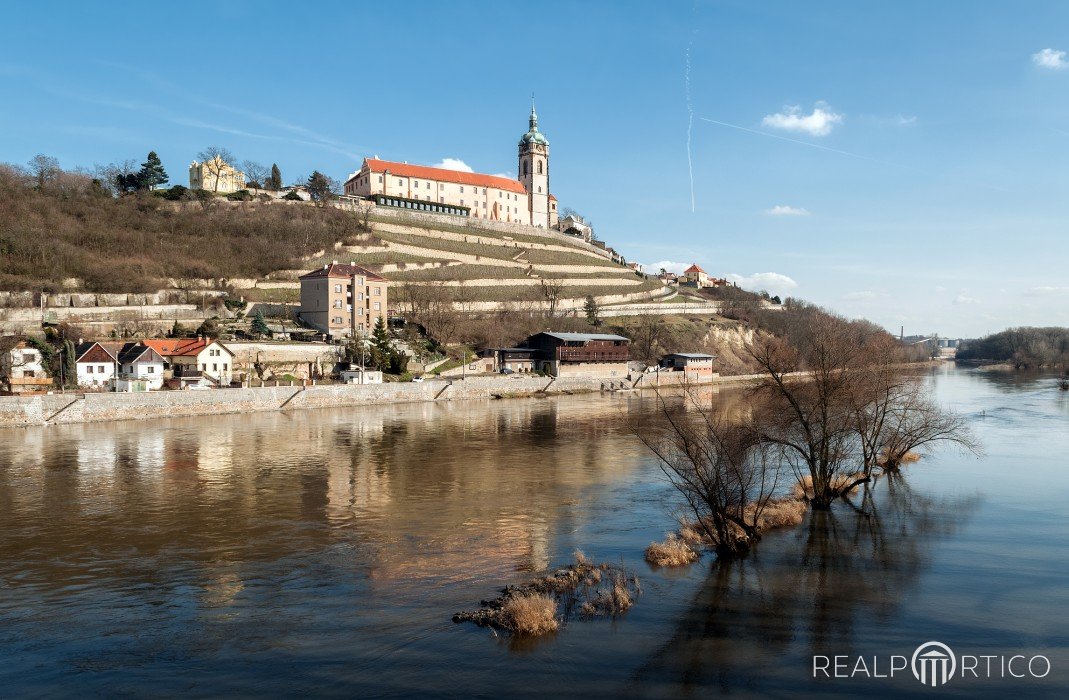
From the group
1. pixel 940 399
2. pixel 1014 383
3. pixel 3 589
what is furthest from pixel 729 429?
pixel 1014 383

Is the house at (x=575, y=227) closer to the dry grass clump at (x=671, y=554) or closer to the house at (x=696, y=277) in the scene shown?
the house at (x=696, y=277)

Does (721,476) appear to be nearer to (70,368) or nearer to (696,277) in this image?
(70,368)

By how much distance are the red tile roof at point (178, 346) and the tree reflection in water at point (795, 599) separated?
38.4 metres

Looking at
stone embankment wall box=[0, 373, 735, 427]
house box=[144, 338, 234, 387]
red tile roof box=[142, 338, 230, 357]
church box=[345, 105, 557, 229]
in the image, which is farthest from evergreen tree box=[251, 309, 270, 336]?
church box=[345, 105, 557, 229]

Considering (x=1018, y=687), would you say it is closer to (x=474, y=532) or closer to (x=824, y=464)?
(x=824, y=464)

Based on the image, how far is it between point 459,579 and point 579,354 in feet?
153

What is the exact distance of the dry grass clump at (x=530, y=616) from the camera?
1102 cm

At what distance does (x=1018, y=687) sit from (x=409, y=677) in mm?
8427

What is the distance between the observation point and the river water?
9898mm

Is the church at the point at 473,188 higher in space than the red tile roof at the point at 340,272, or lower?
higher

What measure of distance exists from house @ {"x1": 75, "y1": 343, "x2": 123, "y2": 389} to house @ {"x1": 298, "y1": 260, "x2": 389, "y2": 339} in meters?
16.4

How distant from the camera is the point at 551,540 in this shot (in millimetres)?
15961

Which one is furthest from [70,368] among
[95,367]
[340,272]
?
[340,272]

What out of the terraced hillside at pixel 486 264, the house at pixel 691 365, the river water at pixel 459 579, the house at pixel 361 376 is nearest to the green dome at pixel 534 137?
the terraced hillside at pixel 486 264
